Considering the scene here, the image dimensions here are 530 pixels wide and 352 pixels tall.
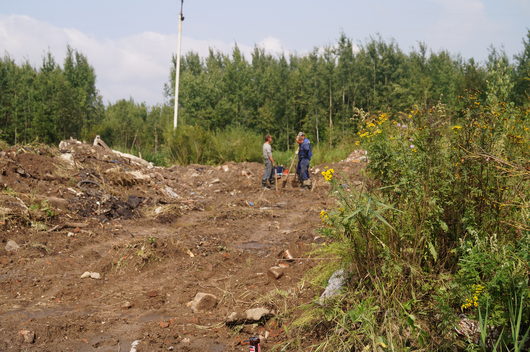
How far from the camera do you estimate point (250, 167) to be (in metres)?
16.9

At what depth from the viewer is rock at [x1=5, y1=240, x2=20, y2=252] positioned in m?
6.96

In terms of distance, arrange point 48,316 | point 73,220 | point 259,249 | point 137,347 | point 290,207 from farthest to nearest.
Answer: point 290,207 < point 73,220 < point 259,249 < point 48,316 < point 137,347

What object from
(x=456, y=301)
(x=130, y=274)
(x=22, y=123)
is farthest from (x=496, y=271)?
(x=22, y=123)

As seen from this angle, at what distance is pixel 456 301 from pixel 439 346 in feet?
1.11

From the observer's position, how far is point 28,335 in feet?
A: 13.4

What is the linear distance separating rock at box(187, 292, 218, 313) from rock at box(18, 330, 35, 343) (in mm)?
1364

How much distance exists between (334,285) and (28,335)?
8.31 ft

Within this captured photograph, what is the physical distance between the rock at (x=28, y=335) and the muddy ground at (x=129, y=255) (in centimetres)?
1

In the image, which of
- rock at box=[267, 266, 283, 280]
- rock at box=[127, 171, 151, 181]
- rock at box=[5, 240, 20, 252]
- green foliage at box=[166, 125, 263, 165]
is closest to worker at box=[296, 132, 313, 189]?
rock at box=[127, 171, 151, 181]

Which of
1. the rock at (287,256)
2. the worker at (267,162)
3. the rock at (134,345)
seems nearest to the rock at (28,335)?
the rock at (134,345)

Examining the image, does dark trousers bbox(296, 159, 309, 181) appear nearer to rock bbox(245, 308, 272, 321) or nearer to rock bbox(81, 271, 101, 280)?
rock bbox(81, 271, 101, 280)

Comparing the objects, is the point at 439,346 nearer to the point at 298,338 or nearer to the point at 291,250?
the point at 298,338

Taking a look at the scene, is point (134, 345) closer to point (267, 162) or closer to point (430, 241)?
point (430, 241)

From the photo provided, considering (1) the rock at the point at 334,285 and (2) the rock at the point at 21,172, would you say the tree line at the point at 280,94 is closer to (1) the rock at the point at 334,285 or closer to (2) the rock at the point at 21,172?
(2) the rock at the point at 21,172
